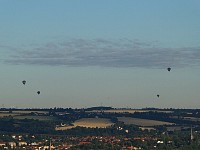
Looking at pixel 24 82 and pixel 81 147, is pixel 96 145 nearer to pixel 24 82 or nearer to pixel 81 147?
pixel 81 147

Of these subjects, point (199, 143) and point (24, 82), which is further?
point (199, 143)

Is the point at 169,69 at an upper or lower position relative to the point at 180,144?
upper

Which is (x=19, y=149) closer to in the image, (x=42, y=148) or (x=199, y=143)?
(x=42, y=148)

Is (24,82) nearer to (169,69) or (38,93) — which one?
(38,93)

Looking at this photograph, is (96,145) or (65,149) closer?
(65,149)

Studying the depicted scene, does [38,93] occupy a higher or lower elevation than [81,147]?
higher

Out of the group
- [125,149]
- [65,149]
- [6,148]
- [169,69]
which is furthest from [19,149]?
[169,69]

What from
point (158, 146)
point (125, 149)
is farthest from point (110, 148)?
point (158, 146)

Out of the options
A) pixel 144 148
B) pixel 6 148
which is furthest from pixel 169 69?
pixel 6 148
